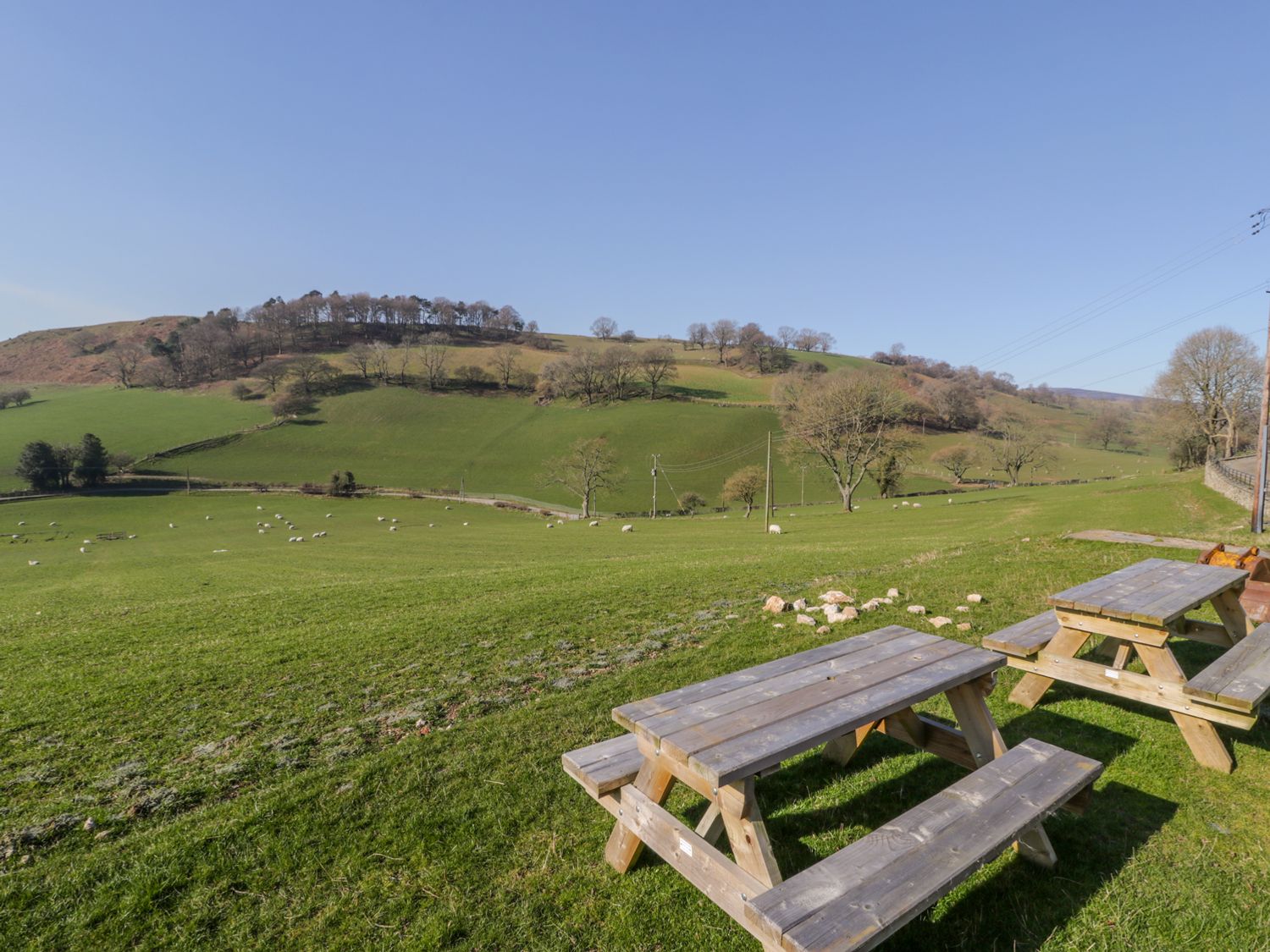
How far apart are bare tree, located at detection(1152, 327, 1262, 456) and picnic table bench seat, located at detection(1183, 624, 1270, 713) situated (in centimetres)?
6417

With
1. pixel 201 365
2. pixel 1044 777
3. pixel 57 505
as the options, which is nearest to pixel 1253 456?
pixel 1044 777

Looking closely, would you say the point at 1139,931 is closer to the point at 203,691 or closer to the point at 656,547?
the point at 203,691

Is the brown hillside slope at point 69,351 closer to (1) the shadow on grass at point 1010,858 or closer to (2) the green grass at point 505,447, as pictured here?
(2) the green grass at point 505,447

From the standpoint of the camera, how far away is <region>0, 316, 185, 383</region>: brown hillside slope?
129500mm

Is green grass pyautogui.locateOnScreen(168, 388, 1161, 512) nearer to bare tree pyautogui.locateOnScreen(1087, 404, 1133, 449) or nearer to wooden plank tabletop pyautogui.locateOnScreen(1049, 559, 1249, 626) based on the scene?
bare tree pyautogui.locateOnScreen(1087, 404, 1133, 449)

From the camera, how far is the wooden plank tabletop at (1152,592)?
17.3 ft

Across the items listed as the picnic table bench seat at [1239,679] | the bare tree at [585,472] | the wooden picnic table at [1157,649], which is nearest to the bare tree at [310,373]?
the bare tree at [585,472]

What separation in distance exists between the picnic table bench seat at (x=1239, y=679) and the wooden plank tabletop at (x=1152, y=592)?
49 cm

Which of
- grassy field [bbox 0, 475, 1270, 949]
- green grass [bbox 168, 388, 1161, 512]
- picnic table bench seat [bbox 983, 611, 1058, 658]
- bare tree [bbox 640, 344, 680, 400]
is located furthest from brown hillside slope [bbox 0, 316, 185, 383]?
picnic table bench seat [bbox 983, 611, 1058, 658]

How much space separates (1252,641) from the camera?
559 cm

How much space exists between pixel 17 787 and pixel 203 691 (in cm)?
230

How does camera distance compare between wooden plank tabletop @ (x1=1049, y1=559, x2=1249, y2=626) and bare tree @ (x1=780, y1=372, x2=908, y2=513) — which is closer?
wooden plank tabletop @ (x1=1049, y1=559, x2=1249, y2=626)

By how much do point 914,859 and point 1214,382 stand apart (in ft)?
243

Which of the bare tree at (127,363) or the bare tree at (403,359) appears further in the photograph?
the bare tree at (127,363)
